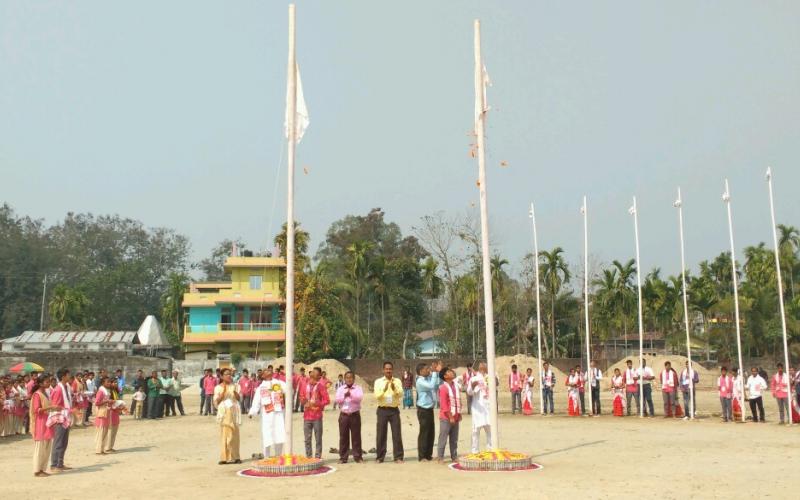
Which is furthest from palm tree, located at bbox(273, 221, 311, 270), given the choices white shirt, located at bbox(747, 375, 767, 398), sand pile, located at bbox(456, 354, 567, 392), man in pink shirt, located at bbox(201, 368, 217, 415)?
white shirt, located at bbox(747, 375, 767, 398)

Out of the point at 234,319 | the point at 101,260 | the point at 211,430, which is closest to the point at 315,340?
the point at 234,319

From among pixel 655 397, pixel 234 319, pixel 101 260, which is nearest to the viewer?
pixel 655 397

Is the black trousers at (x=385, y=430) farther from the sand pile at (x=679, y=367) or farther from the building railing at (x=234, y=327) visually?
the building railing at (x=234, y=327)

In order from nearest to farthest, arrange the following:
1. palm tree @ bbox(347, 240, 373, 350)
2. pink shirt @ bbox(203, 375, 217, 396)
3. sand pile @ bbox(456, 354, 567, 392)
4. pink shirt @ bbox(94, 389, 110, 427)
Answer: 1. pink shirt @ bbox(94, 389, 110, 427)
2. pink shirt @ bbox(203, 375, 217, 396)
3. sand pile @ bbox(456, 354, 567, 392)
4. palm tree @ bbox(347, 240, 373, 350)

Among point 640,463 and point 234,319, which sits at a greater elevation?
point 234,319

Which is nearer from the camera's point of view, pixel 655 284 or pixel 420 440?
pixel 420 440

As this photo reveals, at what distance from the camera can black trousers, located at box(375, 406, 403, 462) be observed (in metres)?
15.1

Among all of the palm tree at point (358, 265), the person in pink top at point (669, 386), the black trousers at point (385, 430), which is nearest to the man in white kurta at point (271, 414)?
the black trousers at point (385, 430)

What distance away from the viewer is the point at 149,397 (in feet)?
99.2

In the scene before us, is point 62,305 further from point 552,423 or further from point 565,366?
point 552,423

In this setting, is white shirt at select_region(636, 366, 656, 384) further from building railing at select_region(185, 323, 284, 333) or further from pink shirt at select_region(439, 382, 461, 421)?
building railing at select_region(185, 323, 284, 333)

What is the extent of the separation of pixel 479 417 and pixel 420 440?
46.2 inches

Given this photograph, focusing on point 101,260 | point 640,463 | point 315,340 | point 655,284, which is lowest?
point 640,463

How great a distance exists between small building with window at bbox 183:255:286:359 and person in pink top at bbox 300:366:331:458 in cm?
4380
